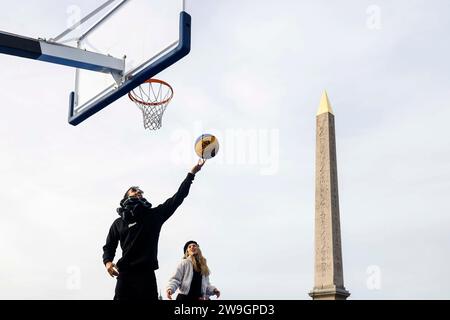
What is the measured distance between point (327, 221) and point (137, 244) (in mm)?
13193

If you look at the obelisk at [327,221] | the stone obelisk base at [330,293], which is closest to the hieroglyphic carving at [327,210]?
the obelisk at [327,221]

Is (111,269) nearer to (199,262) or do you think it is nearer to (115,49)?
(199,262)

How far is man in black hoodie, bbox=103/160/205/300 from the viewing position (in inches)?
211

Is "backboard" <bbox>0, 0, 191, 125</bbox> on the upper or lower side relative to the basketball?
upper

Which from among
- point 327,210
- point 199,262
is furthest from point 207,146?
point 327,210

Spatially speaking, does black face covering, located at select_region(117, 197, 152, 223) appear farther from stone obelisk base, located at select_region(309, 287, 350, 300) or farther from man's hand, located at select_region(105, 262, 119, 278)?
stone obelisk base, located at select_region(309, 287, 350, 300)

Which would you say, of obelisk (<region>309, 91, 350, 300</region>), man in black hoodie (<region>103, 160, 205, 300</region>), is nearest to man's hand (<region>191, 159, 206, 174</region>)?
man in black hoodie (<region>103, 160, 205, 300</region>)

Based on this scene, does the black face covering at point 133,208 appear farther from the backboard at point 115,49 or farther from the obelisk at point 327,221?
the obelisk at point 327,221

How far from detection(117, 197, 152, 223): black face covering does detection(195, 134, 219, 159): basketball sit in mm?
1201

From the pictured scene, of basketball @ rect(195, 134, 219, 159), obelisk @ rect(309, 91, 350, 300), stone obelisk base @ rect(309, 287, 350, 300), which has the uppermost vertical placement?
obelisk @ rect(309, 91, 350, 300)

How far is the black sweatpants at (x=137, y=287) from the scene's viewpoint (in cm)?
531

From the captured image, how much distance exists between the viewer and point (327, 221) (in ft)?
59.4

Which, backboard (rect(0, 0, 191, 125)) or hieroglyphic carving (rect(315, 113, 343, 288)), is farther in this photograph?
hieroglyphic carving (rect(315, 113, 343, 288))
